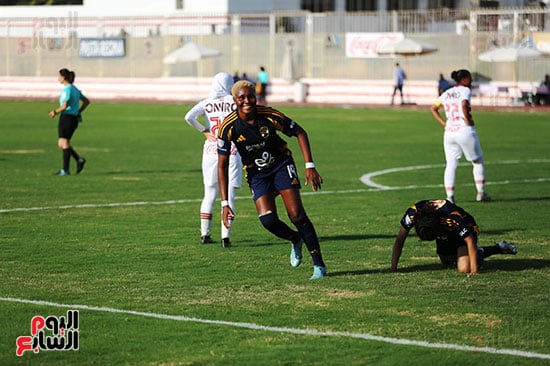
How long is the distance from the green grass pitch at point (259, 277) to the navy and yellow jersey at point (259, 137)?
1.24 meters

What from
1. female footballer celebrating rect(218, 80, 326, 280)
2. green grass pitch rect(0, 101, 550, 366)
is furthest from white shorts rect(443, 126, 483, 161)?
female footballer celebrating rect(218, 80, 326, 280)

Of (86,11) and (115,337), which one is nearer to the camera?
(115,337)

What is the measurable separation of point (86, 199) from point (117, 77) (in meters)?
47.7

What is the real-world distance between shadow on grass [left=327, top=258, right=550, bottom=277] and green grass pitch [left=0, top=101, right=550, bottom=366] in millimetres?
26

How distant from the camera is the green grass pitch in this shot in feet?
27.8

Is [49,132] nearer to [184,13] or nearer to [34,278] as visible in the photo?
[34,278]

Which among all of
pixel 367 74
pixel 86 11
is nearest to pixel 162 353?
pixel 367 74

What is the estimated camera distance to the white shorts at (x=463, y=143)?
17.7m

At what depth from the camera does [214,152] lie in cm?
1365

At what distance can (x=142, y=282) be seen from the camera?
36.6ft

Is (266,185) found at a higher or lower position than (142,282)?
higher

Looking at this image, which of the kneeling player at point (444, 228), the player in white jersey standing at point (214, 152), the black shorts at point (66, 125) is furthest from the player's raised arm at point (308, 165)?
the black shorts at point (66, 125)

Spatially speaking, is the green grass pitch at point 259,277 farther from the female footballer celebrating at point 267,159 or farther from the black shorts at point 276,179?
the black shorts at point 276,179

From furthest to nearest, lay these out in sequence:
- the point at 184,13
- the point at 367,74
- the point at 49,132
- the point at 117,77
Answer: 1. the point at 184,13
2. the point at 117,77
3. the point at 367,74
4. the point at 49,132
